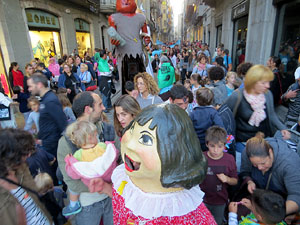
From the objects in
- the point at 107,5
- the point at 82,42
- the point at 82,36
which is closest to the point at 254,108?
the point at 82,42

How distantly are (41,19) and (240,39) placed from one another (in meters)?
8.99

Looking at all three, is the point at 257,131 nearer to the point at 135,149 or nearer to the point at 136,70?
the point at 135,149

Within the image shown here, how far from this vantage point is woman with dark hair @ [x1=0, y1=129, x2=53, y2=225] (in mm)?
1133

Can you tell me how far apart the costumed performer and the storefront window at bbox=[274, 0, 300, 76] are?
3.39 metres

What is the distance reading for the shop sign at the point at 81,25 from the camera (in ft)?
42.3

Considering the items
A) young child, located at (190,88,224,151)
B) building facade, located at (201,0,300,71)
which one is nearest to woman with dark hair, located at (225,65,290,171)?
young child, located at (190,88,224,151)

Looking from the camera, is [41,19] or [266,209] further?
[41,19]

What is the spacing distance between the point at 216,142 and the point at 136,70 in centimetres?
291

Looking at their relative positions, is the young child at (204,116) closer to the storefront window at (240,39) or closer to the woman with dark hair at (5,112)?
the woman with dark hair at (5,112)

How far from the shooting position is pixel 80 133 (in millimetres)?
1528

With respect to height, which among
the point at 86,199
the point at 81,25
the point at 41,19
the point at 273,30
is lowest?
the point at 86,199

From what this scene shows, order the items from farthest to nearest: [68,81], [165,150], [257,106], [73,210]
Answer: [68,81], [257,106], [73,210], [165,150]

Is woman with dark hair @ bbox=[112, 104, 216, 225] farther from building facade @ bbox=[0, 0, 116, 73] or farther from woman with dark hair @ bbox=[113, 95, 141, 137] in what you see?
building facade @ bbox=[0, 0, 116, 73]

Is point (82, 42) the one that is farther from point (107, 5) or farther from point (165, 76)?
point (165, 76)
